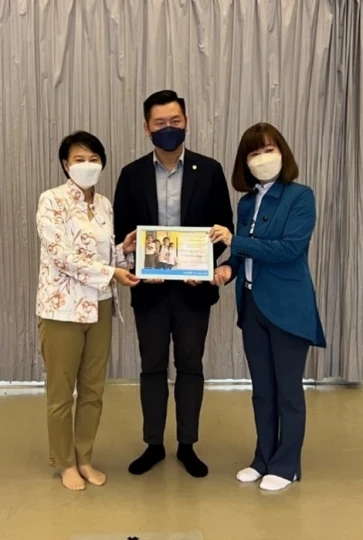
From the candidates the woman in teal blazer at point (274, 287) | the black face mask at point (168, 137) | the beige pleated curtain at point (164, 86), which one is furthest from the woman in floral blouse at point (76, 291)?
the beige pleated curtain at point (164, 86)

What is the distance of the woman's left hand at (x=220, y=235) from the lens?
104 inches

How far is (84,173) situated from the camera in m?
2.56

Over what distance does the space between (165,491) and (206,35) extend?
8.08 feet

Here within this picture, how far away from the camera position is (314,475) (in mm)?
2842

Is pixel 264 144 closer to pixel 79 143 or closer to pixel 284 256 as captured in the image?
pixel 284 256

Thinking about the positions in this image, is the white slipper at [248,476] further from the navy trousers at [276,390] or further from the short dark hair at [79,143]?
the short dark hair at [79,143]

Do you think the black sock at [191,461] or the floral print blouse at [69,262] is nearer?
the floral print blouse at [69,262]

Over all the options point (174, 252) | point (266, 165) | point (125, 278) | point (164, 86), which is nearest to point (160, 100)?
point (266, 165)

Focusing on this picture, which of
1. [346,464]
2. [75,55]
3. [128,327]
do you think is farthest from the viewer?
[128,327]

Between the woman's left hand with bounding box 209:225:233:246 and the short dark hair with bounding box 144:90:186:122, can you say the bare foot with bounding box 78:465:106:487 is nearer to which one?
the woman's left hand with bounding box 209:225:233:246

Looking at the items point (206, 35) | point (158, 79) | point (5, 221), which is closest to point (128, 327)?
point (5, 221)

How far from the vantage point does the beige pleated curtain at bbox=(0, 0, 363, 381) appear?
368 centimetres

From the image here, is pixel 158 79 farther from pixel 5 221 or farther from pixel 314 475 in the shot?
pixel 314 475

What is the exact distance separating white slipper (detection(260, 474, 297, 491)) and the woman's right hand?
3.22 ft
